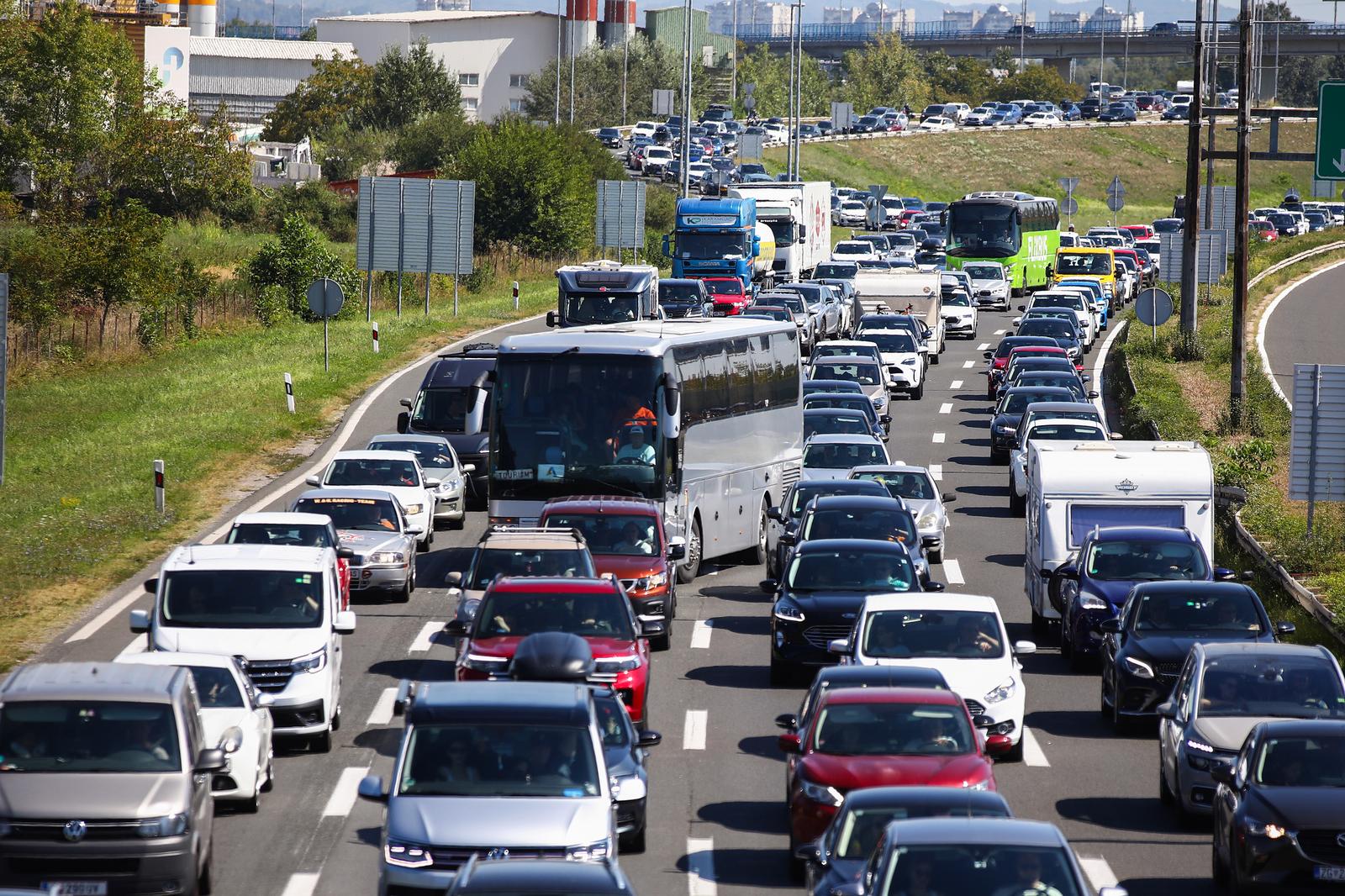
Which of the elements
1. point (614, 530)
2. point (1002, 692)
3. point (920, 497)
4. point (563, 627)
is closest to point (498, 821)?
point (563, 627)

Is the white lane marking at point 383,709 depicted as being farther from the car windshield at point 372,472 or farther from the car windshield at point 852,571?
the car windshield at point 372,472

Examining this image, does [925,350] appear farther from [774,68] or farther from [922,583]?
[774,68]

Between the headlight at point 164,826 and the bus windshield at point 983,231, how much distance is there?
213ft

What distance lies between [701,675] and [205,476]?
610 inches

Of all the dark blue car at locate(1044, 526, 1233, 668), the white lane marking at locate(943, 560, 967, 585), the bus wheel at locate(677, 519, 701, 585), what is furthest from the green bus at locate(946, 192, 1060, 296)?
the dark blue car at locate(1044, 526, 1233, 668)

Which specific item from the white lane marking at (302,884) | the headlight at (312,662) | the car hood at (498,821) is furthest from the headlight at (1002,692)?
the white lane marking at (302,884)

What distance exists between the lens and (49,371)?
175ft

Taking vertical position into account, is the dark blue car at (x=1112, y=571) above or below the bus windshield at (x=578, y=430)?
below

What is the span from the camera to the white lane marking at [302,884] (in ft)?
46.2

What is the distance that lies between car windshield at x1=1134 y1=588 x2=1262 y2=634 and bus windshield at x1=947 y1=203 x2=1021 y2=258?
5610 cm

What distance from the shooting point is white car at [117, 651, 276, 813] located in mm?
15945

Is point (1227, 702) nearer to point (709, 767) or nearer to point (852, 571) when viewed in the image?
point (709, 767)

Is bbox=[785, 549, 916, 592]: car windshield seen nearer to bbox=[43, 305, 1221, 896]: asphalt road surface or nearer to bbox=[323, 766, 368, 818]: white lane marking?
bbox=[43, 305, 1221, 896]: asphalt road surface

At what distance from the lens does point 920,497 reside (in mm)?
30969
